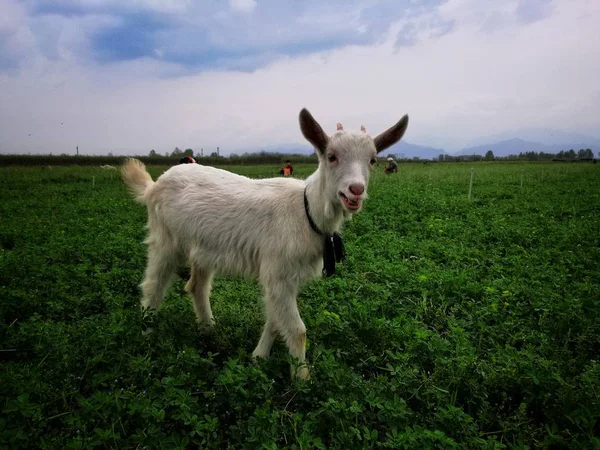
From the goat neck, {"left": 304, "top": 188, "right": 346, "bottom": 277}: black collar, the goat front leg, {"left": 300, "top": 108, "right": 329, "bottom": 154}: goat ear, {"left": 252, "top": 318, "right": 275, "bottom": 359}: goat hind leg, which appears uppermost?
{"left": 300, "top": 108, "right": 329, "bottom": 154}: goat ear

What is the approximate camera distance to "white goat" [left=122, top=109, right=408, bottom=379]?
3461 millimetres

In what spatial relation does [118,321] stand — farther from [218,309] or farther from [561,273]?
[561,273]

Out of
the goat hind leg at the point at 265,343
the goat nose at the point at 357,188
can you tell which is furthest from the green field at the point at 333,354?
the goat nose at the point at 357,188

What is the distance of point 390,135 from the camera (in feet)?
12.3

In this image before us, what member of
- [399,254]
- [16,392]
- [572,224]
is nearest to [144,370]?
[16,392]

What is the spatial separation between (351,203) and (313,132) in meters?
0.81

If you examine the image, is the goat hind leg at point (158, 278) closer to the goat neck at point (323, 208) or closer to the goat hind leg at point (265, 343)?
the goat hind leg at point (265, 343)

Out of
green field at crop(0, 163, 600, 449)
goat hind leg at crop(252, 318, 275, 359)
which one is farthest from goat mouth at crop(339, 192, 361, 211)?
goat hind leg at crop(252, 318, 275, 359)

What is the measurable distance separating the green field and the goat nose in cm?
138

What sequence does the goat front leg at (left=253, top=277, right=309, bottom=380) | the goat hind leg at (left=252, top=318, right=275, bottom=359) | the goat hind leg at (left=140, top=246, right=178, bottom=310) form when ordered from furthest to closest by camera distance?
the goat hind leg at (left=140, top=246, right=178, bottom=310)
the goat hind leg at (left=252, top=318, right=275, bottom=359)
the goat front leg at (left=253, top=277, right=309, bottom=380)

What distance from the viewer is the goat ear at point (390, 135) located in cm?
369

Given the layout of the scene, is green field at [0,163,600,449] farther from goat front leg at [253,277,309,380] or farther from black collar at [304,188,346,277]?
black collar at [304,188,346,277]

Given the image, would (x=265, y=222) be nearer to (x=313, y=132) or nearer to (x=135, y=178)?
(x=313, y=132)

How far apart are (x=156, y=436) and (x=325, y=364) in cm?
130
